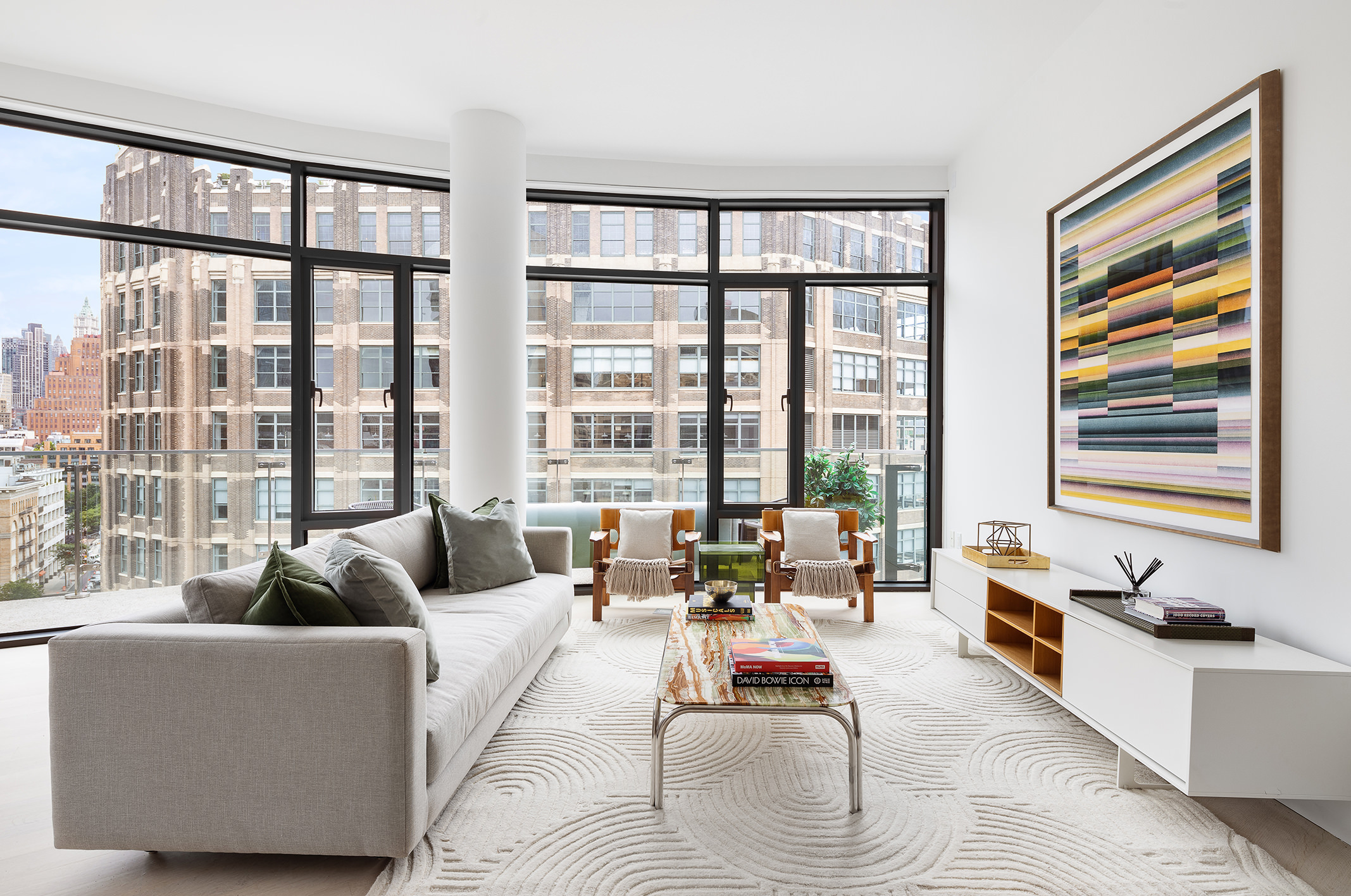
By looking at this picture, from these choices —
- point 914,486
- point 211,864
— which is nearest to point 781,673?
point 211,864

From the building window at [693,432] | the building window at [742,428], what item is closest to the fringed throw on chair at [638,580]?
the building window at [693,432]

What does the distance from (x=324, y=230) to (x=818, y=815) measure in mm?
4456

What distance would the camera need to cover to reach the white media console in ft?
5.99

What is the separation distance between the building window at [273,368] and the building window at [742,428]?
2.98 metres

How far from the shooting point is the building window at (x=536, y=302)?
4.90 meters

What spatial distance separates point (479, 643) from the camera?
2.41m

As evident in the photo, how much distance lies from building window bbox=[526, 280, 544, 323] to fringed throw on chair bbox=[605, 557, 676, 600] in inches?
74.4

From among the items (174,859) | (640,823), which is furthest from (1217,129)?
A: (174,859)

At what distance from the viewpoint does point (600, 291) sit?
4.98 metres

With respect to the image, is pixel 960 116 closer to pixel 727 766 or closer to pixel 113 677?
pixel 727 766

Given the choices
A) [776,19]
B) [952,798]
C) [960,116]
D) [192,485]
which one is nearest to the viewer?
[952,798]

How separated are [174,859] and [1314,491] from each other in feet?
11.0

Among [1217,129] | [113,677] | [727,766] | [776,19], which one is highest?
[776,19]

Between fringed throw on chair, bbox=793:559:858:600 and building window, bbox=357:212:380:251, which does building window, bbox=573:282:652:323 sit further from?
fringed throw on chair, bbox=793:559:858:600
